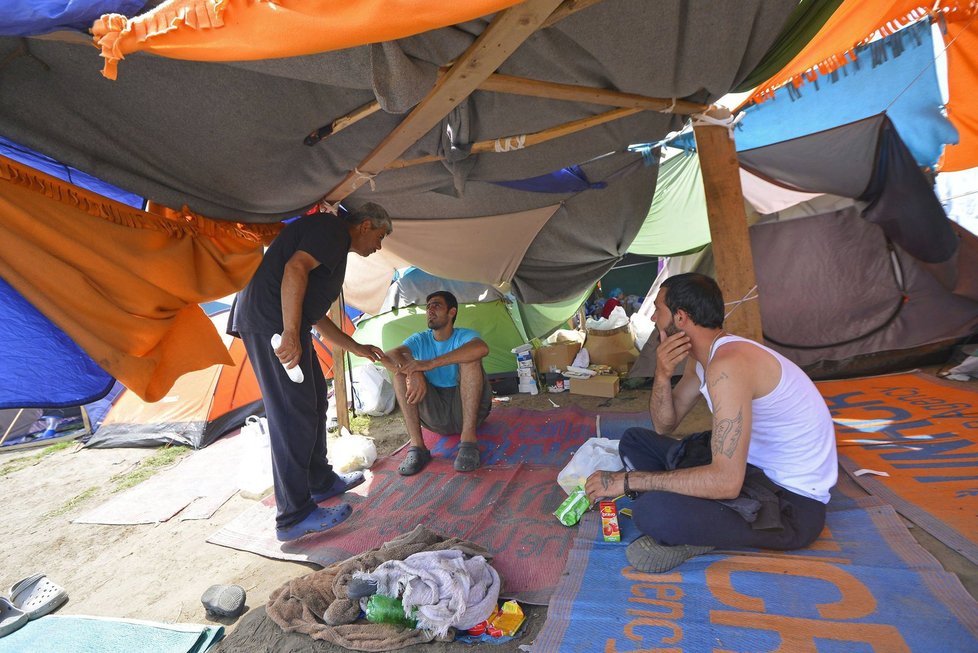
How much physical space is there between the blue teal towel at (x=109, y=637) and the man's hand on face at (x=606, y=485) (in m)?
1.70

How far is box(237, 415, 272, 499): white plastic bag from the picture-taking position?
331cm

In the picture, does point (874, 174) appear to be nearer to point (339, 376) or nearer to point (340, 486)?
point (340, 486)

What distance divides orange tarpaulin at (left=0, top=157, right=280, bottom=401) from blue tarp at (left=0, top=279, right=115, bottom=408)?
0.26 ft

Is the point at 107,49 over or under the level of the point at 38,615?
over

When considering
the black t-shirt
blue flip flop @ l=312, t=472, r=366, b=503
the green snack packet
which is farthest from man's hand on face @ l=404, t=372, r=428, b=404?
the green snack packet

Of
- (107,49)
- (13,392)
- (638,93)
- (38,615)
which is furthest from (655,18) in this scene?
(38,615)

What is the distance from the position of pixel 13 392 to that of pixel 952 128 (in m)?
5.73

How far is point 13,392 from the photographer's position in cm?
173

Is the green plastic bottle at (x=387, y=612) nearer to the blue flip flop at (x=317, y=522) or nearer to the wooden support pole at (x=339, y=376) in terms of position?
the blue flip flop at (x=317, y=522)

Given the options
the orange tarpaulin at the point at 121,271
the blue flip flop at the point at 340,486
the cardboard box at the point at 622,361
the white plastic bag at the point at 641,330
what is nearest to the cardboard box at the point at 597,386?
the cardboard box at the point at 622,361

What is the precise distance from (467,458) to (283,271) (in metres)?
1.71

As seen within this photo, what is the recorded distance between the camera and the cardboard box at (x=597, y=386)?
464 centimetres

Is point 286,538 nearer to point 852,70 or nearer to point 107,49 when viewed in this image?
point 107,49

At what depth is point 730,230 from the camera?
2572mm
